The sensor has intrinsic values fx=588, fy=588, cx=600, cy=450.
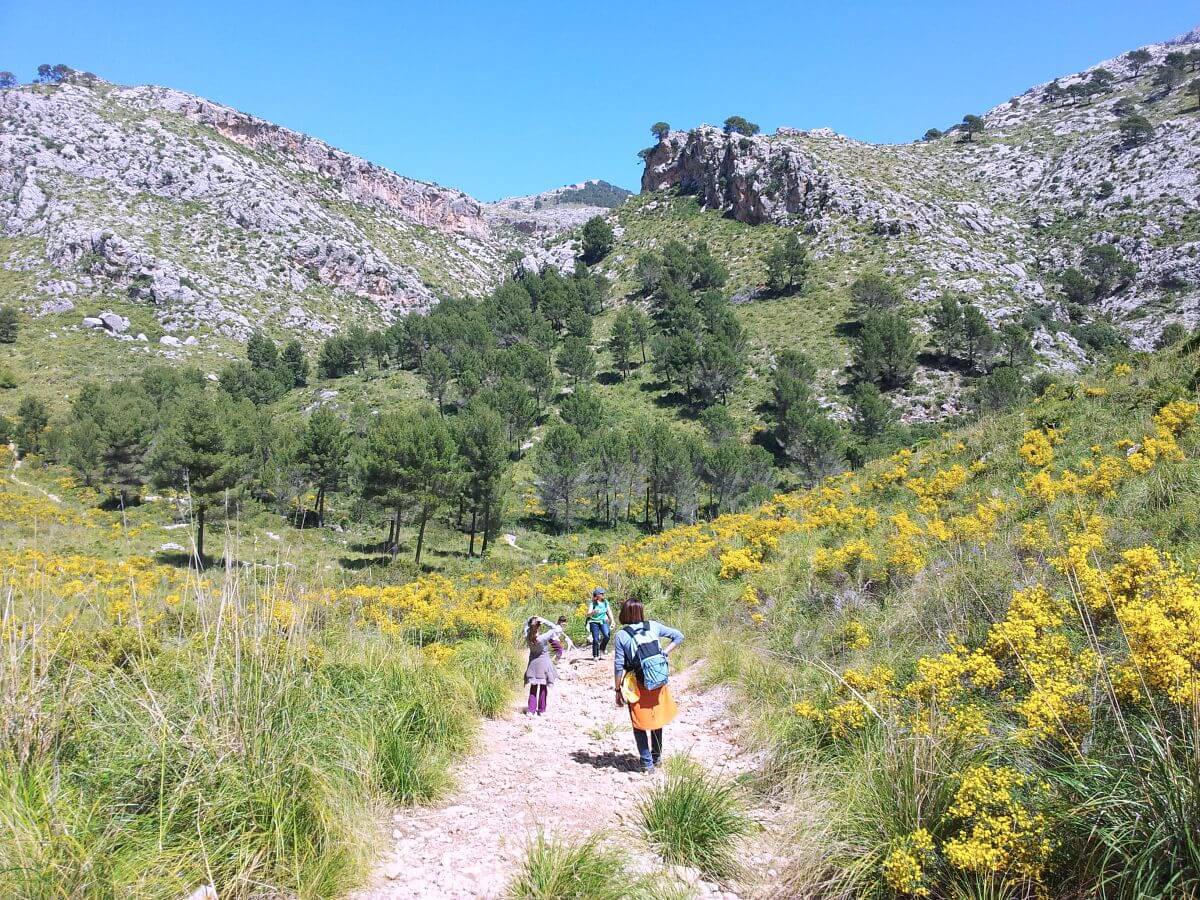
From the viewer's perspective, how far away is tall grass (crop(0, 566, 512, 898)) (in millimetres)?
2484

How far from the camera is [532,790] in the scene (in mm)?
4461

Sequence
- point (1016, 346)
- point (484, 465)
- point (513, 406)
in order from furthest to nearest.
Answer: point (513, 406)
point (1016, 346)
point (484, 465)

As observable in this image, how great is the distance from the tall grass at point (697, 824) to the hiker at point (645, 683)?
3.53 ft

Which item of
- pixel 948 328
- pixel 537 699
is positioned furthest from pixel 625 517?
pixel 537 699

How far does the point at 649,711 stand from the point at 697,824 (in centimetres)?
141

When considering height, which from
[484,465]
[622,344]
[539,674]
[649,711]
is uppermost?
[622,344]

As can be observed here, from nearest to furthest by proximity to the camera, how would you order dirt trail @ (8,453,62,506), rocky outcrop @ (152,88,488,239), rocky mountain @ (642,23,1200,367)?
dirt trail @ (8,453,62,506)
rocky mountain @ (642,23,1200,367)
rocky outcrop @ (152,88,488,239)

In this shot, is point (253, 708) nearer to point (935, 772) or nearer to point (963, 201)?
point (935, 772)

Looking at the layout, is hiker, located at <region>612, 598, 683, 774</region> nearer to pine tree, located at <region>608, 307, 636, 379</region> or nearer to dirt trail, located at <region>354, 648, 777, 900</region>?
dirt trail, located at <region>354, 648, 777, 900</region>

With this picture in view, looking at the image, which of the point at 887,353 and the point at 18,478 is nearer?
the point at 18,478

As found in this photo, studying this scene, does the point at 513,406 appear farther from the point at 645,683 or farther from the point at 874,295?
the point at 645,683

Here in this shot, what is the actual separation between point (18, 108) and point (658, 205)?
290 feet

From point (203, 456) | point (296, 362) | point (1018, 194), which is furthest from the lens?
point (1018, 194)

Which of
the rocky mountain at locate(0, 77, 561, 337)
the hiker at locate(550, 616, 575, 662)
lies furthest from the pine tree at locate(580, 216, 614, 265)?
the hiker at locate(550, 616, 575, 662)
